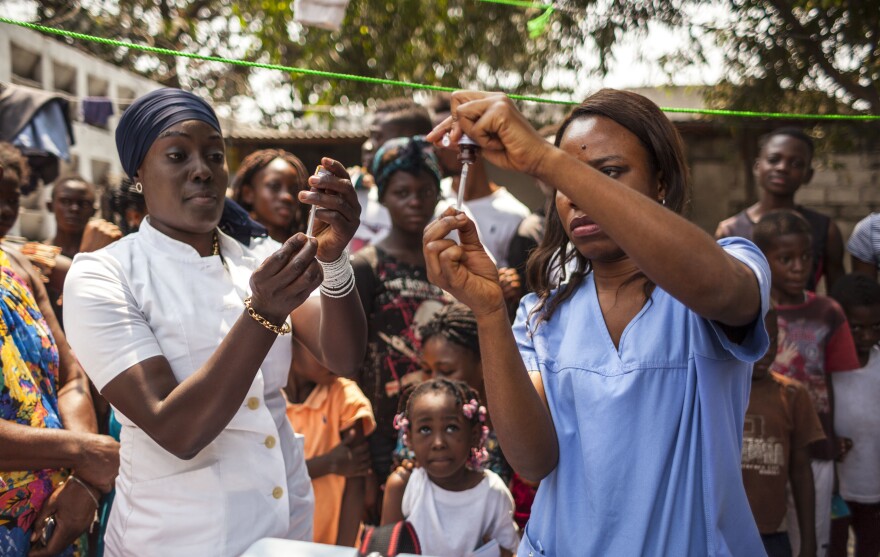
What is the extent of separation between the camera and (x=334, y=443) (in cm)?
351

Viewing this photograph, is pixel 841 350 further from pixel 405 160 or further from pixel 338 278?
pixel 338 278

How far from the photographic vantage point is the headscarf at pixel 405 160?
12.5 ft

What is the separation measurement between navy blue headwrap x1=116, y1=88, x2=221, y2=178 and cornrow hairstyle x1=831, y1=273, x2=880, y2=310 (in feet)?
10.8

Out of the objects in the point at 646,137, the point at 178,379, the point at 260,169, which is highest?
the point at 260,169

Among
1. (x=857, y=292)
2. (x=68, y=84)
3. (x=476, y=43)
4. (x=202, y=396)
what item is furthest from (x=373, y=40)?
(x=202, y=396)

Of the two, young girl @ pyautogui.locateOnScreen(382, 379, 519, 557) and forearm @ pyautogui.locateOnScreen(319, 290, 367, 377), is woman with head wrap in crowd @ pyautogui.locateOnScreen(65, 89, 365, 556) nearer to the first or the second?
forearm @ pyautogui.locateOnScreen(319, 290, 367, 377)

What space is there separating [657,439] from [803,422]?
7.07ft

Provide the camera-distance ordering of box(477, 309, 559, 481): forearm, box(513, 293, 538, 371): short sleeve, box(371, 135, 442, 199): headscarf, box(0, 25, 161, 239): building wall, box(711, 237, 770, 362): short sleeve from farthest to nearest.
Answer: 1. box(0, 25, 161, 239): building wall
2. box(371, 135, 442, 199): headscarf
3. box(513, 293, 538, 371): short sleeve
4. box(477, 309, 559, 481): forearm
5. box(711, 237, 770, 362): short sleeve

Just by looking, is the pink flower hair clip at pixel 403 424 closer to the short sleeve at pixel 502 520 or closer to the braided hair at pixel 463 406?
the braided hair at pixel 463 406

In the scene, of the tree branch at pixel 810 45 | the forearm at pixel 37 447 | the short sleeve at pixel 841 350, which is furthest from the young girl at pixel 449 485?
the tree branch at pixel 810 45

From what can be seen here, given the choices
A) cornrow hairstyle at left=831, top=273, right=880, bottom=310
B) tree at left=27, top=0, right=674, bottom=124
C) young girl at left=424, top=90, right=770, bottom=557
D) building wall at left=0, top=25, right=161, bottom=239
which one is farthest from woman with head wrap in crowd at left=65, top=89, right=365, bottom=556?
tree at left=27, top=0, right=674, bottom=124

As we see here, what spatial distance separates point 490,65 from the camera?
1020 centimetres

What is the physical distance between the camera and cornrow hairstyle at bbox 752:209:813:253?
153 inches

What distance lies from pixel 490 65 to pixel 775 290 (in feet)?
22.5
